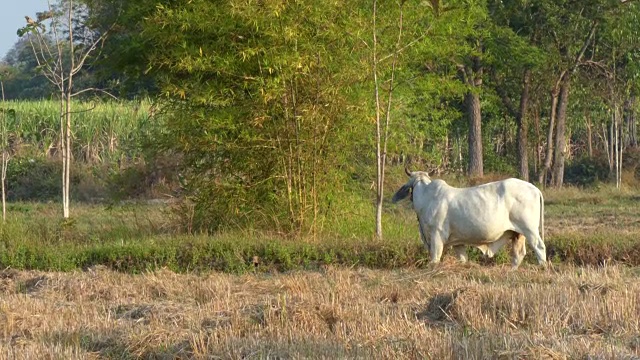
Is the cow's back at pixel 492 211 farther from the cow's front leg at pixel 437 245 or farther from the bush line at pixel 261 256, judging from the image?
the bush line at pixel 261 256

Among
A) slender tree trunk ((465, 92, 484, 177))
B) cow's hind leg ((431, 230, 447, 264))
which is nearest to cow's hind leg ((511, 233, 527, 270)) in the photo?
cow's hind leg ((431, 230, 447, 264))

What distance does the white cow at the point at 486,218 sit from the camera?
12.0 meters

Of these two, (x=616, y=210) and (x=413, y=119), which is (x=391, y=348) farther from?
(x=616, y=210)

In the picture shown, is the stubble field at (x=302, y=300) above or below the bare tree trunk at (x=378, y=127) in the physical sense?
below

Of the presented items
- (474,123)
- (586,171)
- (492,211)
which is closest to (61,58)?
(492,211)

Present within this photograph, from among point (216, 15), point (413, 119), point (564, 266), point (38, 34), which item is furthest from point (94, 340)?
point (413, 119)

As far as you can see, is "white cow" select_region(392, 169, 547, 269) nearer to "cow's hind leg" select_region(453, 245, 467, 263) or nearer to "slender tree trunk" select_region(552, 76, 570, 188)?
"cow's hind leg" select_region(453, 245, 467, 263)

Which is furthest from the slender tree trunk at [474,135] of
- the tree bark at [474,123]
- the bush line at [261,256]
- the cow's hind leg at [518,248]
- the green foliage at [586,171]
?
the cow's hind leg at [518,248]

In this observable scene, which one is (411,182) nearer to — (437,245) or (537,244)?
(437,245)

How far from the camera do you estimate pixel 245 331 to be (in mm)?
7430

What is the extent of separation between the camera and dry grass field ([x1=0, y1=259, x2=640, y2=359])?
662cm

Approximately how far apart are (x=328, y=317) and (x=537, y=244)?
16.1ft

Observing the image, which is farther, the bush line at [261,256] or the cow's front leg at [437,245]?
the bush line at [261,256]

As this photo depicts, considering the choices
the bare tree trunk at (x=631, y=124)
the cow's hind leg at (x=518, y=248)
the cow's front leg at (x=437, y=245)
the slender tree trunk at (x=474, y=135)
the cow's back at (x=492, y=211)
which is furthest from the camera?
the bare tree trunk at (x=631, y=124)
